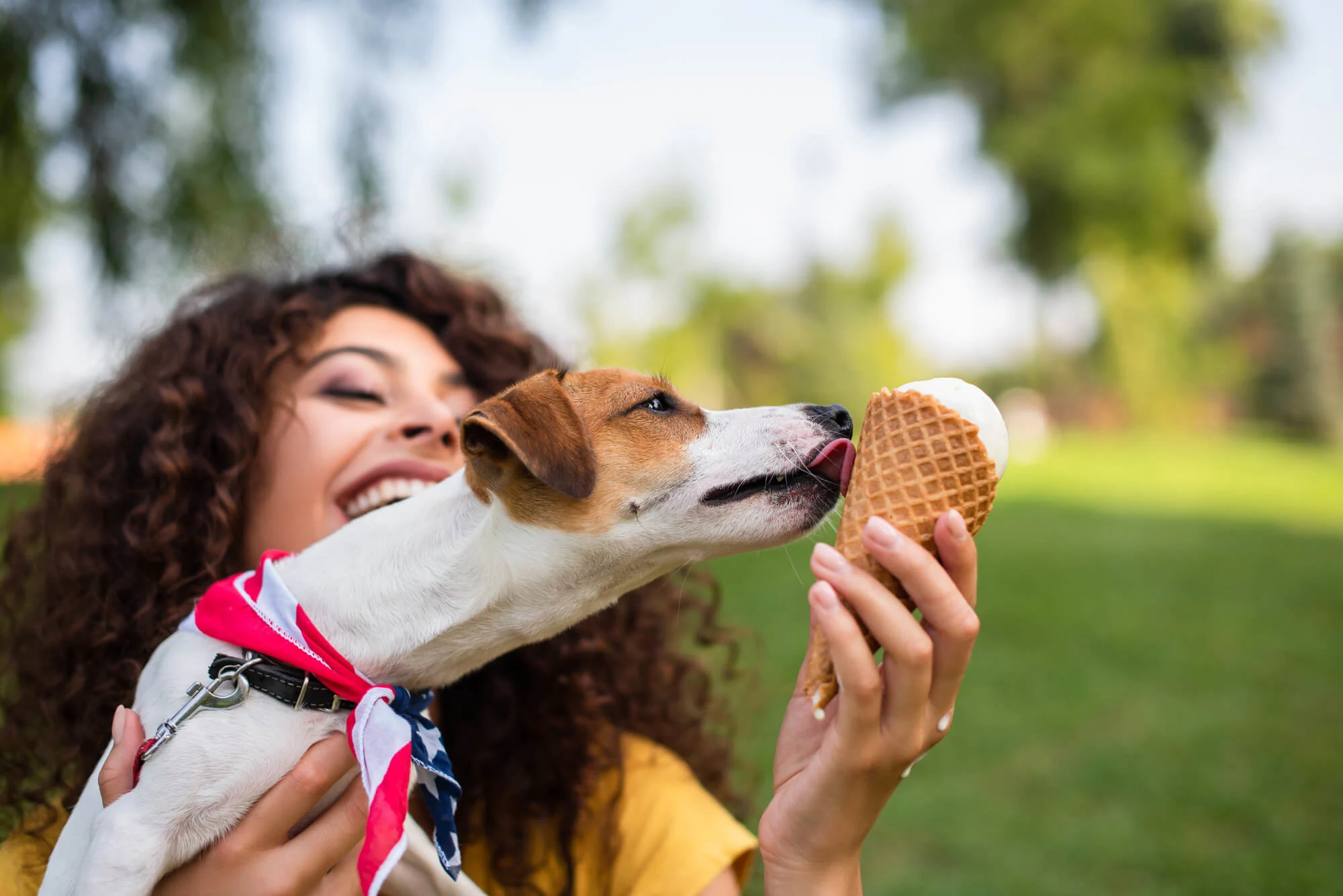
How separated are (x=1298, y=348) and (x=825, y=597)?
3328 cm

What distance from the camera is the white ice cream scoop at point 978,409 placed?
183 centimetres

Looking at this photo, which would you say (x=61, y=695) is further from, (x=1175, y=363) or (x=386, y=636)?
(x=1175, y=363)

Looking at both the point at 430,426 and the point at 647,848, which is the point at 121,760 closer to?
the point at 430,426

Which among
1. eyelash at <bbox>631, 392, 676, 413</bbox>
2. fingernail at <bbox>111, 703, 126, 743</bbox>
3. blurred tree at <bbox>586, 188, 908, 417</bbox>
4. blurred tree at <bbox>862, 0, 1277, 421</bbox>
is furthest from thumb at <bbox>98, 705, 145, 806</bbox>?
blurred tree at <bbox>586, 188, 908, 417</bbox>

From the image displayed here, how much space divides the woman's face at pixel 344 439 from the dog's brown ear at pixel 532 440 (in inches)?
21.8

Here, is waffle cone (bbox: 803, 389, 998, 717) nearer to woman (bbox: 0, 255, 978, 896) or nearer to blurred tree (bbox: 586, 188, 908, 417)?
woman (bbox: 0, 255, 978, 896)

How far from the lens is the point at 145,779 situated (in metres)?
1.77

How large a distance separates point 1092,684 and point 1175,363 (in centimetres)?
2556

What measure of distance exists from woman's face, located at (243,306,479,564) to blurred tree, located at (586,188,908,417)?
90.8ft

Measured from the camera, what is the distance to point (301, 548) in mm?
2492

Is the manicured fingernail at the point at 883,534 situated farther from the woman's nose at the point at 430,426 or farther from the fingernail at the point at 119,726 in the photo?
the fingernail at the point at 119,726

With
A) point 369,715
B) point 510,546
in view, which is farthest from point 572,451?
point 369,715

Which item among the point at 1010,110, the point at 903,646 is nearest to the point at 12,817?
the point at 903,646

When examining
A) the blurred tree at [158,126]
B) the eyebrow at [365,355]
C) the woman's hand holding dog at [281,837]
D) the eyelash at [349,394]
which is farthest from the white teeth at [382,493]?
the blurred tree at [158,126]
